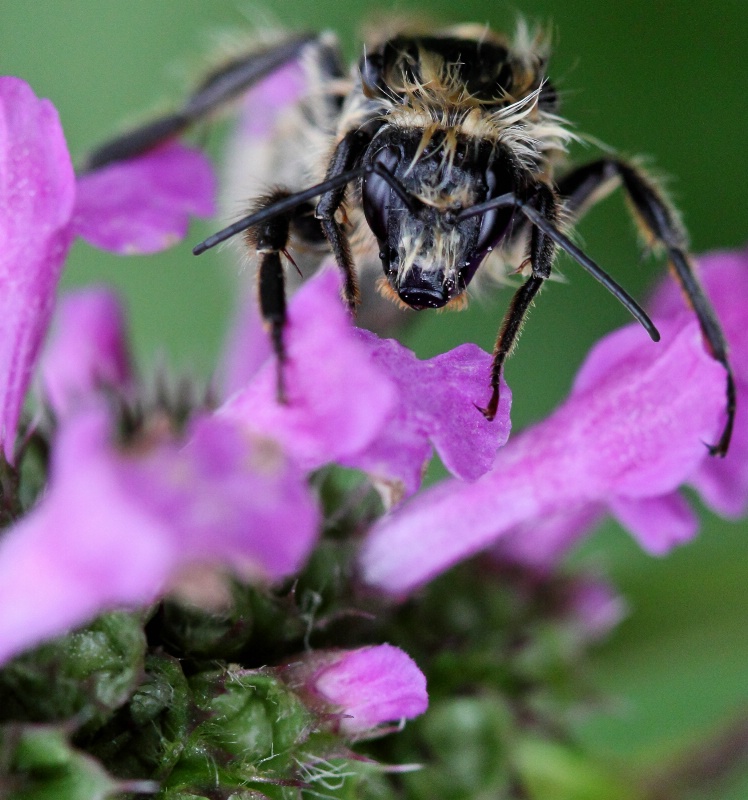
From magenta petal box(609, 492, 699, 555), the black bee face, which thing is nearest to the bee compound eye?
the black bee face

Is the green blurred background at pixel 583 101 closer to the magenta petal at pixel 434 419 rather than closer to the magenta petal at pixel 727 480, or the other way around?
the magenta petal at pixel 727 480

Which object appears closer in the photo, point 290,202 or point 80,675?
point 80,675

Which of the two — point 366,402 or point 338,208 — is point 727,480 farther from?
point 366,402

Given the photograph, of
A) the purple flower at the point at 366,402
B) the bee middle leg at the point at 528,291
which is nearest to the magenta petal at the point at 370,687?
the purple flower at the point at 366,402

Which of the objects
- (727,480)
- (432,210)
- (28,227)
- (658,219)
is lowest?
(727,480)

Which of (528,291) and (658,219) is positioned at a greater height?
(528,291)

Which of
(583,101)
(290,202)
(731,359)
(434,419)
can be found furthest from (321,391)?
(583,101)

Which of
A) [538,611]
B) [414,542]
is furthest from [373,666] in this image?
[538,611]

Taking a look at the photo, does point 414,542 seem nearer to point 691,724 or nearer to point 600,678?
point 600,678
